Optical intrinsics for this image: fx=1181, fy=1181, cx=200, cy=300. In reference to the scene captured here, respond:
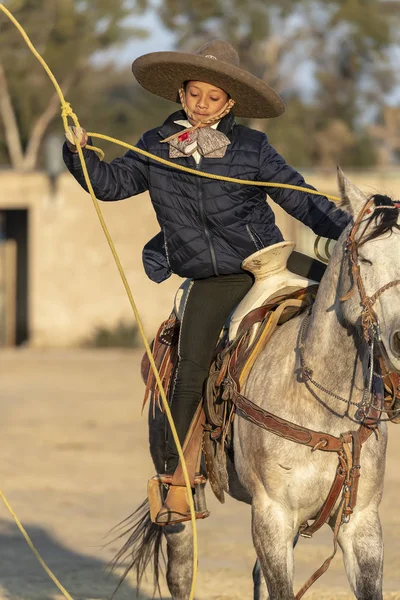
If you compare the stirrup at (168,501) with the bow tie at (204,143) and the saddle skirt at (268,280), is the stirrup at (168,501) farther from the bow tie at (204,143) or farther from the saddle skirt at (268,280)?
the bow tie at (204,143)

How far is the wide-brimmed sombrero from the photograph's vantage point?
18.2 ft

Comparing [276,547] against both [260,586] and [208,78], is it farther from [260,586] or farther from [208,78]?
[208,78]

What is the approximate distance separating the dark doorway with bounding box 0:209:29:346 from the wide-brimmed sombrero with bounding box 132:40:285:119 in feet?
73.8

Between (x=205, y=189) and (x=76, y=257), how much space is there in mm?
21078

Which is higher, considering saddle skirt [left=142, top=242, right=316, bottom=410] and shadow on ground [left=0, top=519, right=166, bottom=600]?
saddle skirt [left=142, top=242, right=316, bottom=410]

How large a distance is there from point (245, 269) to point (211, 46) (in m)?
1.13

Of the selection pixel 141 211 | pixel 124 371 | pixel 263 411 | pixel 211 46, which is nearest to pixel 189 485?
pixel 263 411

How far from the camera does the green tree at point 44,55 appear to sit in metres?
38.6

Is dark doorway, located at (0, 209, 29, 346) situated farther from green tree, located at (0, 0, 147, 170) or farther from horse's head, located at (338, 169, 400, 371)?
horse's head, located at (338, 169, 400, 371)

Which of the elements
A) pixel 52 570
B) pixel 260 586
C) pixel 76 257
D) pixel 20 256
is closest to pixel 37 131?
pixel 20 256

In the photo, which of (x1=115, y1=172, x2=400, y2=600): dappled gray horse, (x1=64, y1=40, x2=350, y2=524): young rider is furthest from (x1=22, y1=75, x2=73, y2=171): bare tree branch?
(x1=115, y1=172, x2=400, y2=600): dappled gray horse

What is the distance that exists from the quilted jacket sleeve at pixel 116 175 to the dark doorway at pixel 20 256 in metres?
22.4

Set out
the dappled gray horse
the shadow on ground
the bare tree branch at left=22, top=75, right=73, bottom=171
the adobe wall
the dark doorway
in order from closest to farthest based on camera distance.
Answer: the dappled gray horse → the shadow on ground → the adobe wall → the dark doorway → the bare tree branch at left=22, top=75, right=73, bottom=171

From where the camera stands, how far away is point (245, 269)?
5.80m
